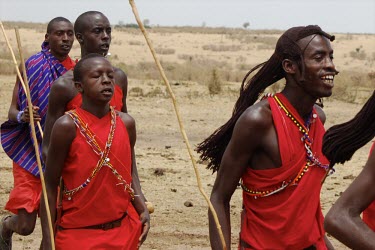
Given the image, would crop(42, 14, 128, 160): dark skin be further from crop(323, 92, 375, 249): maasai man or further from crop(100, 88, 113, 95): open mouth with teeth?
crop(323, 92, 375, 249): maasai man

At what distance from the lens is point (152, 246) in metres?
8.26

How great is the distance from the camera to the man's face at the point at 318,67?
4.48 metres

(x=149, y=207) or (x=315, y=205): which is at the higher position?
(x=315, y=205)

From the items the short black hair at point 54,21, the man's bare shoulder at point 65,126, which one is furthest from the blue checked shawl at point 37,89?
the man's bare shoulder at point 65,126

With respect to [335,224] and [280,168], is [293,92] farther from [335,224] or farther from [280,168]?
[335,224]

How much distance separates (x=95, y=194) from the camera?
514 centimetres

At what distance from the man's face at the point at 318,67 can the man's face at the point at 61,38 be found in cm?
256

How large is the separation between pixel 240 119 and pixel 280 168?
30cm

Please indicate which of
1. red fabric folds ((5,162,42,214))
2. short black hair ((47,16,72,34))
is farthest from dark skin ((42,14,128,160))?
red fabric folds ((5,162,42,214))

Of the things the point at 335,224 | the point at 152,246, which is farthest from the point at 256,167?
the point at 152,246

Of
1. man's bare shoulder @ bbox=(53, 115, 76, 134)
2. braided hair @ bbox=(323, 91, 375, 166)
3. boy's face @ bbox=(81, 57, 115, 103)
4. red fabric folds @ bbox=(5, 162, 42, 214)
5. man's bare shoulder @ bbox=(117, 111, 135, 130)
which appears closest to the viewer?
braided hair @ bbox=(323, 91, 375, 166)

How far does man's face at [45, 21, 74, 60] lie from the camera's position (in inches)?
264

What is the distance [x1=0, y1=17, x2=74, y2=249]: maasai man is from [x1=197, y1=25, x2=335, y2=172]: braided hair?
2.14m

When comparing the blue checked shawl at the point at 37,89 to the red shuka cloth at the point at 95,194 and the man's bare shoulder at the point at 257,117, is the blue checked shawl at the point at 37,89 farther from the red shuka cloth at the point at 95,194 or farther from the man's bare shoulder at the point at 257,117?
the man's bare shoulder at the point at 257,117
